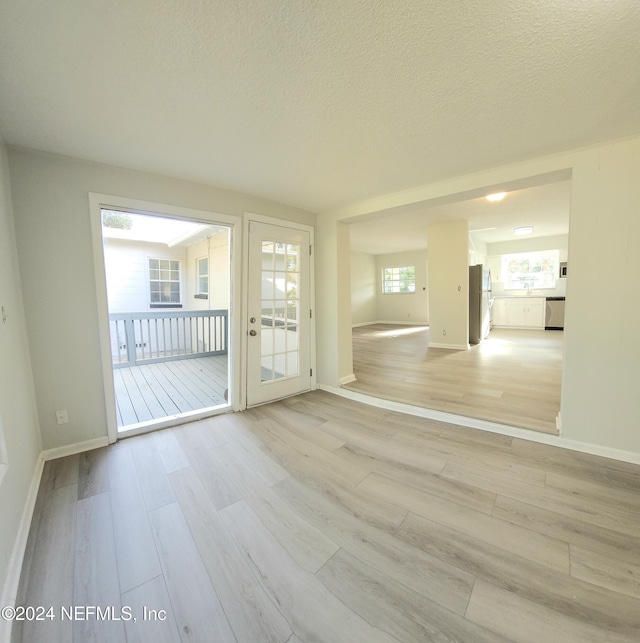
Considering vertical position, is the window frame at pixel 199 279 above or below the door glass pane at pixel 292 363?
above

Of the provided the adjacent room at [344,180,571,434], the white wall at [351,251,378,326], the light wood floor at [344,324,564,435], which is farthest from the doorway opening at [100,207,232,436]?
the white wall at [351,251,378,326]

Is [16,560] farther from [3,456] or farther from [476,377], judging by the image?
[476,377]

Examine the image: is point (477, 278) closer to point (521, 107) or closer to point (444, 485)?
point (521, 107)

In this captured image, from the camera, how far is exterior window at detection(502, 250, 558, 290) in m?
8.11

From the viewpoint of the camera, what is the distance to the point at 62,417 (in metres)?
2.27

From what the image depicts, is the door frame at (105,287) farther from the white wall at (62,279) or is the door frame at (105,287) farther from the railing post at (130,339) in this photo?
the railing post at (130,339)

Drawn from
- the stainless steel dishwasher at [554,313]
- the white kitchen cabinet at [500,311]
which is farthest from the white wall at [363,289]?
the stainless steel dishwasher at [554,313]

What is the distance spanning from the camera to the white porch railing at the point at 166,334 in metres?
5.21

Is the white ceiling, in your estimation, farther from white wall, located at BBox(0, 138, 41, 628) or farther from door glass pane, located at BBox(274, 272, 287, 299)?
white wall, located at BBox(0, 138, 41, 628)

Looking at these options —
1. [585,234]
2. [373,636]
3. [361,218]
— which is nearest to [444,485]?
[373,636]

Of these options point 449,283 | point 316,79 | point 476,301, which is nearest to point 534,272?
point 476,301

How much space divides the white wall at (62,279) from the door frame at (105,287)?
0.15ft

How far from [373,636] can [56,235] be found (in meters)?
3.12

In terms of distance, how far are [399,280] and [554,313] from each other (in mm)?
4564
